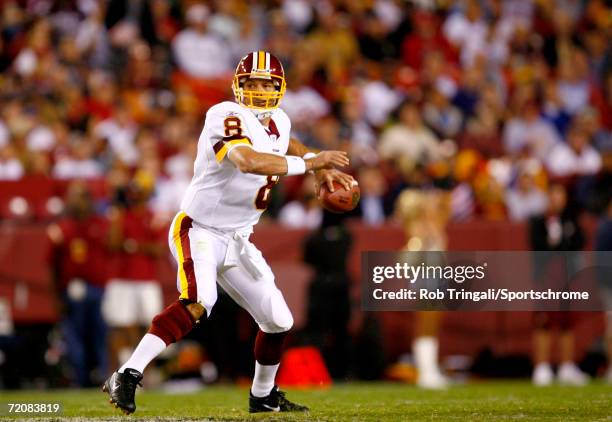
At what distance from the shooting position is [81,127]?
12.7 meters

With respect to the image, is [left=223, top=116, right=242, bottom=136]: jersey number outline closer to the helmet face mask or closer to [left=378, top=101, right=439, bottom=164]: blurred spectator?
the helmet face mask

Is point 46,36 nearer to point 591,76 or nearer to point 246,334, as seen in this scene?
point 246,334

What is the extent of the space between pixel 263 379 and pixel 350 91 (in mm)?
7785

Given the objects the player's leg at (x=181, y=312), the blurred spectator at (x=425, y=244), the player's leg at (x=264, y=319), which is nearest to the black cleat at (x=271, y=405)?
the player's leg at (x=264, y=319)

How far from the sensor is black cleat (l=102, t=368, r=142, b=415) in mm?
5848

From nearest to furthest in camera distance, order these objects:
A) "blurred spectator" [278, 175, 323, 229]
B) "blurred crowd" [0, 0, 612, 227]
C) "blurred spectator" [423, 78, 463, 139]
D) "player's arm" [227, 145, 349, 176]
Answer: "player's arm" [227, 145, 349, 176] < "blurred spectator" [278, 175, 323, 229] < "blurred crowd" [0, 0, 612, 227] < "blurred spectator" [423, 78, 463, 139]

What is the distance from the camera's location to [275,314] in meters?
6.24

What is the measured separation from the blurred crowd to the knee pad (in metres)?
4.60

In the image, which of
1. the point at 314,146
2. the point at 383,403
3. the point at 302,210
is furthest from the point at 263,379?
the point at 314,146

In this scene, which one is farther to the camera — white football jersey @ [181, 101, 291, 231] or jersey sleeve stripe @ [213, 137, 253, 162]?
white football jersey @ [181, 101, 291, 231]

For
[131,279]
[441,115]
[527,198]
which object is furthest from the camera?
[441,115]

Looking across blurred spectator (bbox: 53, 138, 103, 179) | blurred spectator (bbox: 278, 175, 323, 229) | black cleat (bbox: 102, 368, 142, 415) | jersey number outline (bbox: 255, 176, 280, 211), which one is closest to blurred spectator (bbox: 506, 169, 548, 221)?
blurred spectator (bbox: 278, 175, 323, 229)

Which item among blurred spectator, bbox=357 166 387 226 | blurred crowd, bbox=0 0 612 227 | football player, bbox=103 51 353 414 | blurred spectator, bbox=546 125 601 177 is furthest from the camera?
blurred spectator, bbox=546 125 601 177

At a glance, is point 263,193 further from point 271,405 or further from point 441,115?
point 441,115
